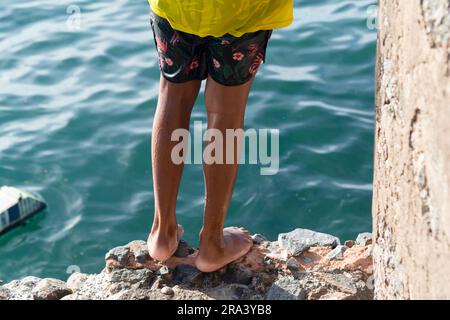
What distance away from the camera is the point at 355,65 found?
605 cm

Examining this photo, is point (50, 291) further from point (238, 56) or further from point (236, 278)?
point (238, 56)

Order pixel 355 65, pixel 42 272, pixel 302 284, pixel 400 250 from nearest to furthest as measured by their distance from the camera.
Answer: pixel 400 250 → pixel 302 284 → pixel 42 272 → pixel 355 65

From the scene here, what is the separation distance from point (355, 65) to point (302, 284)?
12.5 feet

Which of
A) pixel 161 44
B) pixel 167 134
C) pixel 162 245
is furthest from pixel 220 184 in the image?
pixel 161 44

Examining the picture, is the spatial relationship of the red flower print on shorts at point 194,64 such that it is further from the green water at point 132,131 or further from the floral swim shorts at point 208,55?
the green water at point 132,131

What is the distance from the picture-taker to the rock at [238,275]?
2.66 metres

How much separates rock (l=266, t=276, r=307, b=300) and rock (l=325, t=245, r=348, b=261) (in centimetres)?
28

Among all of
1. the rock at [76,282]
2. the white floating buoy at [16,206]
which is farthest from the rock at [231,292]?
the white floating buoy at [16,206]

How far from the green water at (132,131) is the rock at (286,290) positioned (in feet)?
6.16

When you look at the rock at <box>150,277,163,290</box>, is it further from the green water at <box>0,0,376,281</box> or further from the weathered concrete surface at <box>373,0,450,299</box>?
the green water at <box>0,0,376,281</box>
